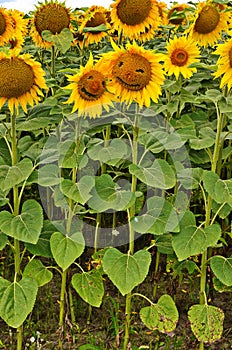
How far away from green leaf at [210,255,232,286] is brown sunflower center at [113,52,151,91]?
96 centimetres

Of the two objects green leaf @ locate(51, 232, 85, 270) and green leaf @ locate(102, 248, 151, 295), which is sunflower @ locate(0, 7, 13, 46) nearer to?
green leaf @ locate(51, 232, 85, 270)

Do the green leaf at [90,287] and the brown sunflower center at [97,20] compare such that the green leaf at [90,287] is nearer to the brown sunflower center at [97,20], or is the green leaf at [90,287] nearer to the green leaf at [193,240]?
the green leaf at [193,240]

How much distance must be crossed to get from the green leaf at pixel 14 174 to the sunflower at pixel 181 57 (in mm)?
1180

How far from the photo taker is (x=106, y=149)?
3080 mm

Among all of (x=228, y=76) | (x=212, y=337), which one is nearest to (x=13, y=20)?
(x=228, y=76)

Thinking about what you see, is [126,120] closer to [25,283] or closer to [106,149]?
[106,149]

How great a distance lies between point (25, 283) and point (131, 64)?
115cm

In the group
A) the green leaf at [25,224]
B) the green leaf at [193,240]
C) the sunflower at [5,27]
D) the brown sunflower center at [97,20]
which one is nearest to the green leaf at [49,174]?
the green leaf at [25,224]

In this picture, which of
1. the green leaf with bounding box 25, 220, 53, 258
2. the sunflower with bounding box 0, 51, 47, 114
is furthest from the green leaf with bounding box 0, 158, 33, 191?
the green leaf with bounding box 25, 220, 53, 258

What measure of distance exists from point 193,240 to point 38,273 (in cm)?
79

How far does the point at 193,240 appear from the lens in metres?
2.90

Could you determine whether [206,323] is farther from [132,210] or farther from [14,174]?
[14,174]

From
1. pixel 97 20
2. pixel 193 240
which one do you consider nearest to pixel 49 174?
pixel 193 240

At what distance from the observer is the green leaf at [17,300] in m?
2.77
